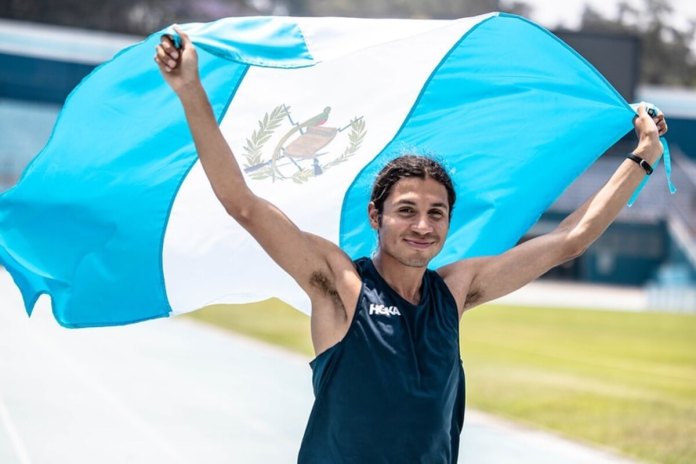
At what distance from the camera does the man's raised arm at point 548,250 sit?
4.26 m

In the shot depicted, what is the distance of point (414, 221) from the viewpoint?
3.92 metres

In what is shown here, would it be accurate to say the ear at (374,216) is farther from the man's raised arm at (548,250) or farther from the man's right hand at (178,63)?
the man's right hand at (178,63)

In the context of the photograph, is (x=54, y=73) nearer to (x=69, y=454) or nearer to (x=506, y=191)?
(x=69, y=454)

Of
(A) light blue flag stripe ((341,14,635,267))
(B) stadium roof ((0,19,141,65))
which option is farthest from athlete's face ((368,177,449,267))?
(B) stadium roof ((0,19,141,65))

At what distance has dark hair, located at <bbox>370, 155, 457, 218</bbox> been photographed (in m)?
3.99

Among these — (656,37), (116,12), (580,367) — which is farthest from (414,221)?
(656,37)

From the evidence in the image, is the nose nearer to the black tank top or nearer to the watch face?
the black tank top

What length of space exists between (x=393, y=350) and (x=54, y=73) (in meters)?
51.1

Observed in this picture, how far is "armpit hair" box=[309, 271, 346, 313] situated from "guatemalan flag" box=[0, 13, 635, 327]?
98 centimetres

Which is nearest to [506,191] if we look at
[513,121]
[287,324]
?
[513,121]

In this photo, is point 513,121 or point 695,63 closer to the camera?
point 513,121

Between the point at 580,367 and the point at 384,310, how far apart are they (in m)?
15.9

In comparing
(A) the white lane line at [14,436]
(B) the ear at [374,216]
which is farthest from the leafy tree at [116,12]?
(B) the ear at [374,216]

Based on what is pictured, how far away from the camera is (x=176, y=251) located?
507 centimetres
